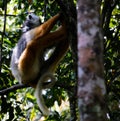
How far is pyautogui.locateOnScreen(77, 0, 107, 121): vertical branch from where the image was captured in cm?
173

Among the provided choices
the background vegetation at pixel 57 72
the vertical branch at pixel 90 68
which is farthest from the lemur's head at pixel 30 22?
the vertical branch at pixel 90 68

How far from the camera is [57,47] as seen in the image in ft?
11.9

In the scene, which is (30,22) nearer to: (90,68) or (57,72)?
(57,72)

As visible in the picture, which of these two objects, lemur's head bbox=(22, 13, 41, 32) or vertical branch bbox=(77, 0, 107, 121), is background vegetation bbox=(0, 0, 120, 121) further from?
vertical branch bbox=(77, 0, 107, 121)

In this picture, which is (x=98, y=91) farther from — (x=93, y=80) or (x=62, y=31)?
(x=62, y=31)

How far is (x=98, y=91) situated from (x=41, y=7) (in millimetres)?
3077

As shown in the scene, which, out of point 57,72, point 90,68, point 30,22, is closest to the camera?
point 90,68

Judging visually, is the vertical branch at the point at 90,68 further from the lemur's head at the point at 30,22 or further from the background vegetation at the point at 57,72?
the lemur's head at the point at 30,22

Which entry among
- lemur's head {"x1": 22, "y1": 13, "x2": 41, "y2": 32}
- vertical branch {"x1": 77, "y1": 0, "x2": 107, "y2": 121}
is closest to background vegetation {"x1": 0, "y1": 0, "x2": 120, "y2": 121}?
lemur's head {"x1": 22, "y1": 13, "x2": 41, "y2": 32}

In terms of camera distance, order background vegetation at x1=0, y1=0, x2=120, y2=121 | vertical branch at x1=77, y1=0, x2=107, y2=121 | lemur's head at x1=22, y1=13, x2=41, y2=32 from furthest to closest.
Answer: lemur's head at x1=22, y1=13, x2=41, y2=32 < background vegetation at x1=0, y1=0, x2=120, y2=121 < vertical branch at x1=77, y1=0, x2=107, y2=121

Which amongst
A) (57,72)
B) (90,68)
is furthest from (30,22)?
(90,68)

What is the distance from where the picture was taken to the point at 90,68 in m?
1.80

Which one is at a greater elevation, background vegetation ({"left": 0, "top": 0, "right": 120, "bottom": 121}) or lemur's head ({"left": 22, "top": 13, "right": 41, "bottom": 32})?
lemur's head ({"left": 22, "top": 13, "right": 41, "bottom": 32})

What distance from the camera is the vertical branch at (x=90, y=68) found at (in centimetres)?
173
